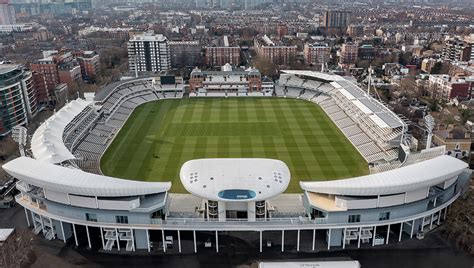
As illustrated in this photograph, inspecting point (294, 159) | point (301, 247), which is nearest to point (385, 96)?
point (294, 159)

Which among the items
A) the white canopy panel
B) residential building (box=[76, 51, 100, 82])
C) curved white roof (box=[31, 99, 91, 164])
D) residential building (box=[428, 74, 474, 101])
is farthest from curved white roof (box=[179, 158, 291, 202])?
residential building (box=[76, 51, 100, 82])

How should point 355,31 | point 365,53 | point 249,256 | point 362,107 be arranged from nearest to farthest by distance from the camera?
1. point 249,256
2. point 362,107
3. point 365,53
4. point 355,31

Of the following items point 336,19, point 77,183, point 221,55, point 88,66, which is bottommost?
point 88,66

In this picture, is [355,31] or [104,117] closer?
[104,117]

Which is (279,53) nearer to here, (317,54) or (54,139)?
(317,54)

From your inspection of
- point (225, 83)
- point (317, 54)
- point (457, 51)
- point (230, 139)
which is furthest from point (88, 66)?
point (457, 51)

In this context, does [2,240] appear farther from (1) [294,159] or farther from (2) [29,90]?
(2) [29,90]

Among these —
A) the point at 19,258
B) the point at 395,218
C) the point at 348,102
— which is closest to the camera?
the point at 19,258

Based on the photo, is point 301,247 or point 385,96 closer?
point 301,247

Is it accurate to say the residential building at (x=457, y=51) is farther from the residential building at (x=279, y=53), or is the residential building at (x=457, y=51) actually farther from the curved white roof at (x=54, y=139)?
the curved white roof at (x=54, y=139)
